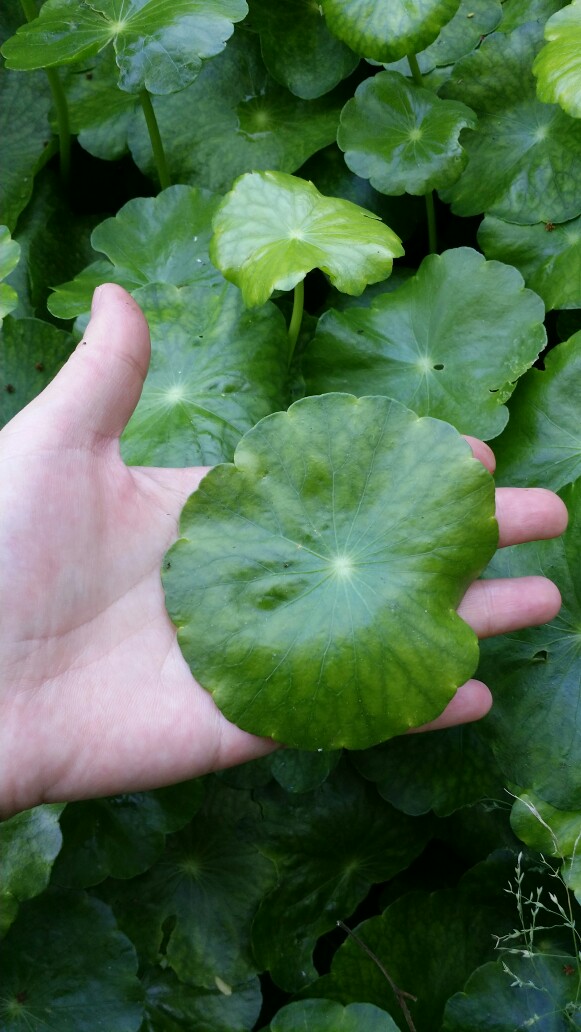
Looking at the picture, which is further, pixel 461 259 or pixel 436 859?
pixel 436 859

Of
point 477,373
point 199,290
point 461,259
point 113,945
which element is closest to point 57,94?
point 199,290

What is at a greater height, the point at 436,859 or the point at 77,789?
the point at 77,789

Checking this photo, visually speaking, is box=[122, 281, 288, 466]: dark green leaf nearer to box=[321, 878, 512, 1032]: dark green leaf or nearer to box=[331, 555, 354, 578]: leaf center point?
box=[331, 555, 354, 578]: leaf center point

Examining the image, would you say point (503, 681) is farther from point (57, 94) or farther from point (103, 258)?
point (57, 94)

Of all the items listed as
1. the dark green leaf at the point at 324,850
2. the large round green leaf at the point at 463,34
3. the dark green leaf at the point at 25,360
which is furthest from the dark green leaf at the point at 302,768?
the large round green leaf at the point at 463,34

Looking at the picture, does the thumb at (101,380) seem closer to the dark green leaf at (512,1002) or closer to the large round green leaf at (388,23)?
the large round green leaf at (388,23)

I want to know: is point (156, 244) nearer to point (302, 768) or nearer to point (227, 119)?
point (227, 119)

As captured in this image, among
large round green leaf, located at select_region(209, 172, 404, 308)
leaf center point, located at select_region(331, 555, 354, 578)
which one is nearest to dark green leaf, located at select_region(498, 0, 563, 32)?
large round green leaf, located at select_region(209, 172, 404, 308)
